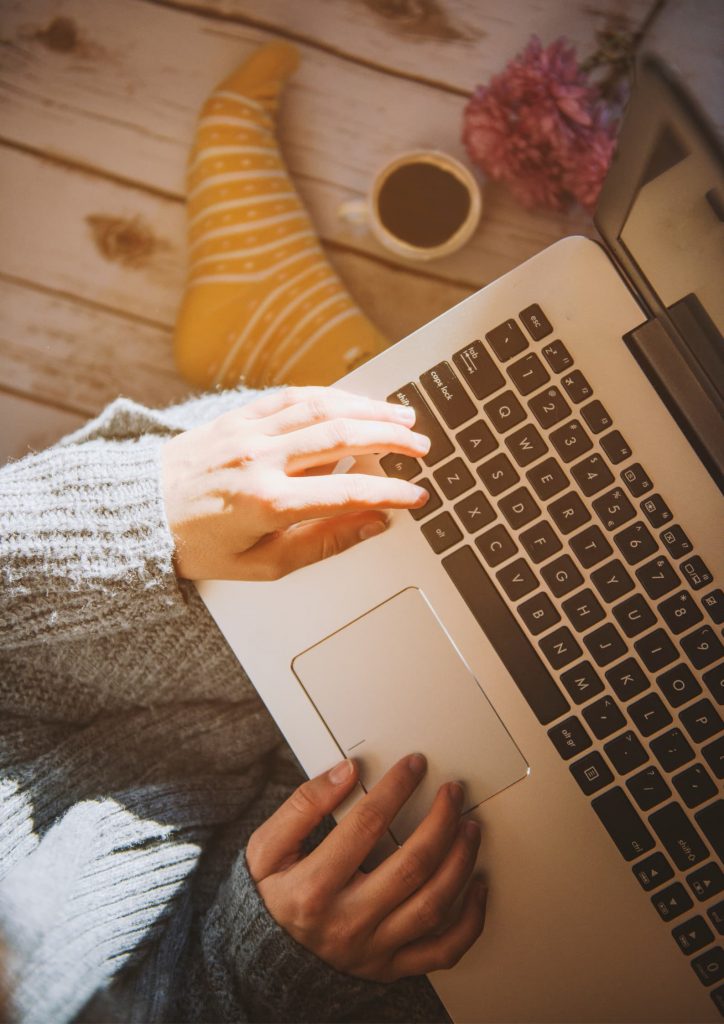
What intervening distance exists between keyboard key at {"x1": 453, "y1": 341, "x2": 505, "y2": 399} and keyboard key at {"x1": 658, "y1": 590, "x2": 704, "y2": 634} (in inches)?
8.1

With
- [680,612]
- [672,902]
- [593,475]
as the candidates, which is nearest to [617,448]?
[593,475]

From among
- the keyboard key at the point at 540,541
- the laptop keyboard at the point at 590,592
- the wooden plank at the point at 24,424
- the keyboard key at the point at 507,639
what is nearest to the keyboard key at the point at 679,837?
the laptop keyboard at the point at 590,592

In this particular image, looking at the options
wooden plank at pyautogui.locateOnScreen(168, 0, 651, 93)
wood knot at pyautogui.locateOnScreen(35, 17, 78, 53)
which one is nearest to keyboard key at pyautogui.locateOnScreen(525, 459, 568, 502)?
wooden plank at pyautogui.locateOnScreen(168, 0, 651, 93)

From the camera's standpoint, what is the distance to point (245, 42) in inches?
33.9

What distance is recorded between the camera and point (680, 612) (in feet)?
1.73

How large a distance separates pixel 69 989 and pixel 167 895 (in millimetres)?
143

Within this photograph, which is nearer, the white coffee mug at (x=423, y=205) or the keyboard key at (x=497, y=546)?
the keyboard key at (x=497, y=546)

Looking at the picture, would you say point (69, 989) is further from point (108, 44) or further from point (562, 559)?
point (108, 44)

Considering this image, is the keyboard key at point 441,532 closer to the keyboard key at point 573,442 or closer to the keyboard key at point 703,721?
the keyboard key at point 573,442

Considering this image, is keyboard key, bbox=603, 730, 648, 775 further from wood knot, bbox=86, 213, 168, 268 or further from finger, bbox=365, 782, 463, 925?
wood knot, bbox=86, 213, 168, 268

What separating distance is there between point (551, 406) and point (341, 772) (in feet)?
1.09

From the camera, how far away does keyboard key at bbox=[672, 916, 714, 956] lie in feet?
1.71

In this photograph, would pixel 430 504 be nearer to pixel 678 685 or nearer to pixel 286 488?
pixel 286 488

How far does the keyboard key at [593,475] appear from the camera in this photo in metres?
0.54
